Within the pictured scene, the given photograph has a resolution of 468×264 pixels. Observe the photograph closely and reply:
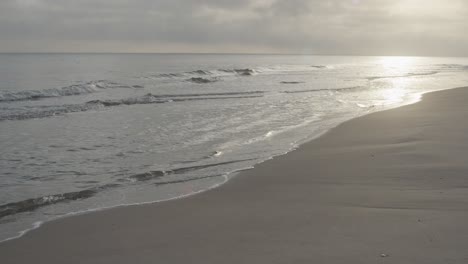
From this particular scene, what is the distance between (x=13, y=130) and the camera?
45.5ft

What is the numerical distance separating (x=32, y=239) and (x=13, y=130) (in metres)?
10.0

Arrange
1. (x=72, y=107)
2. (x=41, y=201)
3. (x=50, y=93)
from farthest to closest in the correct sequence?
(x=50, y=93)
(x=72, y=107)
(x=41, y=201)

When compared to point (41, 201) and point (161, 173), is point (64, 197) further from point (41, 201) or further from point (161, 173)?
point (161, 173)

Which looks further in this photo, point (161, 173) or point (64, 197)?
point (161, 173)

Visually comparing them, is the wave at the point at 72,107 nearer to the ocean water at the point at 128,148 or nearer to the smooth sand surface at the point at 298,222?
the ocean water at the point at 128,148

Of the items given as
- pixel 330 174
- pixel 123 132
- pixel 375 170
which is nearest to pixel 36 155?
pixel 123 132

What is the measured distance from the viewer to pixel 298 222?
5.05 metres

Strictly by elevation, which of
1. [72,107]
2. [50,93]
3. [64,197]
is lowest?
[64,197]

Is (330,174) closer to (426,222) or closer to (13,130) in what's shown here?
(426,222)

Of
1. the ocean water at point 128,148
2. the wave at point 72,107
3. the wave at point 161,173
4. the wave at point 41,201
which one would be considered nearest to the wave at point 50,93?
the ocean water at point 128,148

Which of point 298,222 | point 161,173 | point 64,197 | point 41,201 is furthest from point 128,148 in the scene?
point 298,222

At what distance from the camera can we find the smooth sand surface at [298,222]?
163 inches

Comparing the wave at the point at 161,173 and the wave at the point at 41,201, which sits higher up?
the wave at the point at 161,173

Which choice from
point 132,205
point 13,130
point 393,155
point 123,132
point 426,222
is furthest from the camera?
point 13,130
